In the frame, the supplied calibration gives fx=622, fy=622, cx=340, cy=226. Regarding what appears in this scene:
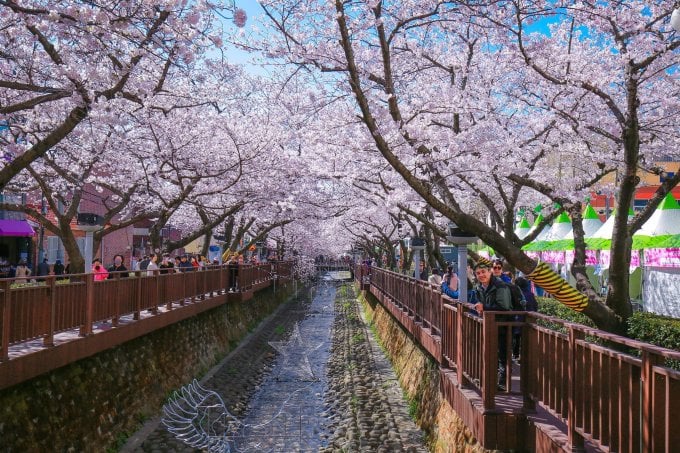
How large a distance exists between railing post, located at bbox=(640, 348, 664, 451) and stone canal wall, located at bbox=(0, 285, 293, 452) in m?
6.26

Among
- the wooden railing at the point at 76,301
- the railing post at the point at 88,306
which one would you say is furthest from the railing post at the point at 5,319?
the railing post at the point at 88,306

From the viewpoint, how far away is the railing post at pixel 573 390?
15.4ft

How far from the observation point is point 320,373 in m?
18.7

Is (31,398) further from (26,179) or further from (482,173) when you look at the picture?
(26,179)

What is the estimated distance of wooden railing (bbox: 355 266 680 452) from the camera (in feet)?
11.6

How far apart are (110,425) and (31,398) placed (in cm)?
257

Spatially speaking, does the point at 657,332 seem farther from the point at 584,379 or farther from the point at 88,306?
the point at 88,306

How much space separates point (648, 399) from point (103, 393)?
8399 mm

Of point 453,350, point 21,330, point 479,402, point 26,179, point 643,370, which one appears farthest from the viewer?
point 26,179

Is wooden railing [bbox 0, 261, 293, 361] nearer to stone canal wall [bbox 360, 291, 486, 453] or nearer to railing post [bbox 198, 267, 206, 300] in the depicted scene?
railing post [bbox 198, 267, 206, 300]

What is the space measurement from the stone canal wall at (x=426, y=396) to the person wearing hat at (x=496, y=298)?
0.94 metres

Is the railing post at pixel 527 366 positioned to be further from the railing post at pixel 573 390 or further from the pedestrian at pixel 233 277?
the pedestrian at pixel 233 277

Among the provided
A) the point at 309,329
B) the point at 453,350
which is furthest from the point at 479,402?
the point at 309,329

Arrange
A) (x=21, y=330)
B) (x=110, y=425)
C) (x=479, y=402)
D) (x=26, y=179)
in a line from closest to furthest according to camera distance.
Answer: (x=479, y=402)
(x=21, y=330)
(x=110, y=425)
(x=26, y=179)
